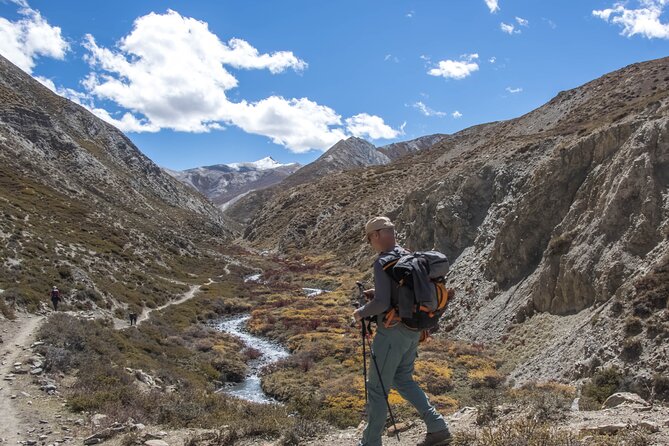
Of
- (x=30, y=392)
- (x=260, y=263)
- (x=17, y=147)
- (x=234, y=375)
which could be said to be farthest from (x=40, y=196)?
(x=30, y=392)

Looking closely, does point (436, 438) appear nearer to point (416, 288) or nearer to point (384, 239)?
point (416, 288)

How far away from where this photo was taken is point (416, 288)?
4910mm

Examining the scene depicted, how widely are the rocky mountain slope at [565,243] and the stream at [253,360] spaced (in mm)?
11396

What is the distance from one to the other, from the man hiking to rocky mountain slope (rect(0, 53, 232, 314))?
74.1ft

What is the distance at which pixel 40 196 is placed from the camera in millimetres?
53906

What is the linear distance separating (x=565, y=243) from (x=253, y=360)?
19.0 meters

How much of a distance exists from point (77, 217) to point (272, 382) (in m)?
41.1

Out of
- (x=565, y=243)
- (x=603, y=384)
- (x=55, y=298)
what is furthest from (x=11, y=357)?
(x=565, y=243)

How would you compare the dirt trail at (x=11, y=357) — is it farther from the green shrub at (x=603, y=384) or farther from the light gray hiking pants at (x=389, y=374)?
the green shrub at (x=603, y=384)

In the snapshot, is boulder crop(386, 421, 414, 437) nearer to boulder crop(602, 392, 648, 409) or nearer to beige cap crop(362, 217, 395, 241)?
boulder crop(602, 392, 648, 409)

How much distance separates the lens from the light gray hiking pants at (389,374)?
5.21 m

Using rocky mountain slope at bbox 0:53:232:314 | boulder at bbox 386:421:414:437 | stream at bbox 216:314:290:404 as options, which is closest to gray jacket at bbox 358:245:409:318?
boulder at bbox 386:421:414:437

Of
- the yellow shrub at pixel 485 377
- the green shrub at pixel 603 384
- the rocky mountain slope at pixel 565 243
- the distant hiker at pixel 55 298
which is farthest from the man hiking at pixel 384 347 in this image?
the distant hiker at pixel 55 298

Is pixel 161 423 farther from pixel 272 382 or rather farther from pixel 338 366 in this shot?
pixel 338 366
